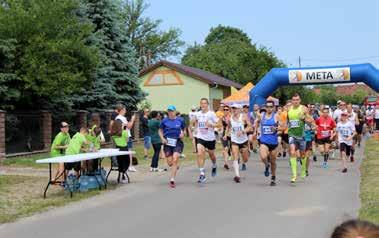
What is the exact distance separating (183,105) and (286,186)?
40.5m

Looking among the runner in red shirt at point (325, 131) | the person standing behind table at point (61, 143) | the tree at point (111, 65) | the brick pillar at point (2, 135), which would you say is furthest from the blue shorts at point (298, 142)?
the tree at point (111, 65)

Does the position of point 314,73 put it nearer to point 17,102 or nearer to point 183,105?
point 17,102

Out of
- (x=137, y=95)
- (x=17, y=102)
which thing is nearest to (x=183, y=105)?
(x=137, y=95)

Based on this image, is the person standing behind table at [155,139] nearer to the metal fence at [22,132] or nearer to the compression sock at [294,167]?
the compression sock at [294,167]

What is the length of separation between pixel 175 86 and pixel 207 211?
4361 cm

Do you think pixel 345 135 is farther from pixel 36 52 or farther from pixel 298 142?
pixel 36 52

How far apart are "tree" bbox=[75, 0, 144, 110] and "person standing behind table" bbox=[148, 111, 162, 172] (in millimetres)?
12165

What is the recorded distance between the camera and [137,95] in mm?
34312

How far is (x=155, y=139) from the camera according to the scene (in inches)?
674

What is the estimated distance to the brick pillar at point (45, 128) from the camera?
23.5 meters

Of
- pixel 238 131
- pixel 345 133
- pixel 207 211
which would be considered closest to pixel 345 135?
pixel 345 133

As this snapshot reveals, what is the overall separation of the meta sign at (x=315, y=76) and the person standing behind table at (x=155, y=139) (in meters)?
8.46

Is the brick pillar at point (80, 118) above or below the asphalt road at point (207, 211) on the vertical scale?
above

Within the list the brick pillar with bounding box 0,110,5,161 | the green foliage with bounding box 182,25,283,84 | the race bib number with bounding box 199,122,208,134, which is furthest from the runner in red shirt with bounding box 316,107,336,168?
the green foliage with bounding box 182,25,283,84
